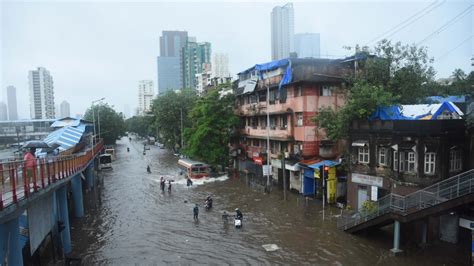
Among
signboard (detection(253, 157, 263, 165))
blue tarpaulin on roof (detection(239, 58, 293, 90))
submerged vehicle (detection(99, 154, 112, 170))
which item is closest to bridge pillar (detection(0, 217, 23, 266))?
blue tarpaulin on roof (detection(239, 58, 293, 90))

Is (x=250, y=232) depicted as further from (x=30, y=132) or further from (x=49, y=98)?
(x=49, y=98)

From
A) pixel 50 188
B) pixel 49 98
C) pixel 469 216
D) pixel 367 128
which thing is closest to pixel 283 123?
pixel 367 128

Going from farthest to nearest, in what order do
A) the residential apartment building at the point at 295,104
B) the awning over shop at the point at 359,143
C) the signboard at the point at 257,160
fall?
the signboard at the point at 257,160
the residential apartment building at the point at 295,104
the awning over shop at the point at 359,143

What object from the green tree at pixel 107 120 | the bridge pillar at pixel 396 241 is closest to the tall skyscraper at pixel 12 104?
the green tree at pixel 107 120

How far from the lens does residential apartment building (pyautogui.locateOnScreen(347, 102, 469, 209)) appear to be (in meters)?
20.2

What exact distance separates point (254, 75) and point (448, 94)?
72.2 ft

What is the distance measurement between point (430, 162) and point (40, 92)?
150 metres

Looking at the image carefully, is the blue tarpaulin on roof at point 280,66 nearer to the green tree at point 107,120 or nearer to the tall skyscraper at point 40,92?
the green tree at point 107,120

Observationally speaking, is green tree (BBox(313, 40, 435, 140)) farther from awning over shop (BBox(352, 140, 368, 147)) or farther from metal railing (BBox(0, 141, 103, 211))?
metal railing (BBox(0, 141, 103, 211))

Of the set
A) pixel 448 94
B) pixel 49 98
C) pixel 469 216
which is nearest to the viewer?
pixel 469 216

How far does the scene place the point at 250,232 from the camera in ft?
76.3

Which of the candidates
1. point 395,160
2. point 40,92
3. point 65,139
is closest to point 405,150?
point 395,160

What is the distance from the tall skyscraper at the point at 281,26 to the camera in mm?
127375

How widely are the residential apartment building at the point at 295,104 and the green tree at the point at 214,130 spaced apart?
5850 mm
